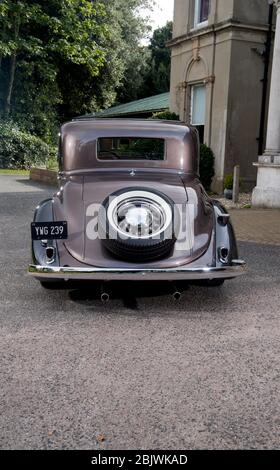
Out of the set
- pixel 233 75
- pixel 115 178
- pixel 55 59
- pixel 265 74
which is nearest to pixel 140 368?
pixel 115 178

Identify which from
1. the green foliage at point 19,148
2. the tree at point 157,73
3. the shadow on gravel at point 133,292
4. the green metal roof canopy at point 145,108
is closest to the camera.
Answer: the shadow on gravel at point 133,292

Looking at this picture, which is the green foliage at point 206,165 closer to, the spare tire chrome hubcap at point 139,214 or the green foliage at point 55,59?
the spare tire chrome hubcap at point 139,214

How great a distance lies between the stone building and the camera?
547 inches

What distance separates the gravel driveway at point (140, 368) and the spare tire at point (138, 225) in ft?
1.83

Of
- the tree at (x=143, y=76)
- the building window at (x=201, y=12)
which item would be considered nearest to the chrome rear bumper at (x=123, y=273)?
the building window at (x=201, y=12)

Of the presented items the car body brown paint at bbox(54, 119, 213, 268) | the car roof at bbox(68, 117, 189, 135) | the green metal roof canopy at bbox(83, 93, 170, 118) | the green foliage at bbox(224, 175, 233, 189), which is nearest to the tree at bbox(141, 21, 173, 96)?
the green metal roof canopy at bbox(83, 93, 170, 118)

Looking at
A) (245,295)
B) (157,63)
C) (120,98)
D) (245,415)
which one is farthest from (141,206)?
(157,63)

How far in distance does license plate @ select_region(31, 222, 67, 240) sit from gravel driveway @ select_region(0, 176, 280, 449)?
647 mm

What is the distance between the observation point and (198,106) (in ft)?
52.3

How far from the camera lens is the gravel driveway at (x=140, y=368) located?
98.2 inches

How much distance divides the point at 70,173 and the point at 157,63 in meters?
37.5

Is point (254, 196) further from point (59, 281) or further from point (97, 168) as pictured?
point (59, 281)

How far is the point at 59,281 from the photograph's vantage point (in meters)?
4.49

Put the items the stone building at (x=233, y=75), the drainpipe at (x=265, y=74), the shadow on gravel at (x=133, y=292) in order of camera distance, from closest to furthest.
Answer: the shadow on gravel at (x=133, y=292) < the stone building at (x=233, y=75) < the drainpipe at (x=265, y=74)
